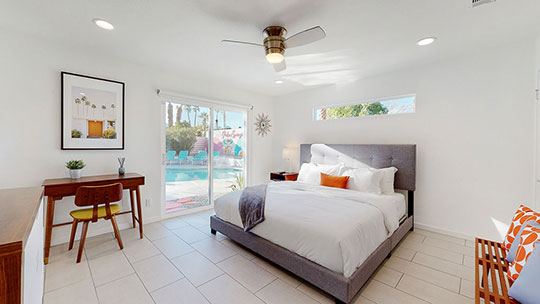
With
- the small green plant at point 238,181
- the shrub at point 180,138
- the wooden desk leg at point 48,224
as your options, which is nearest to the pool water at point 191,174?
the small green plant at point 238,181

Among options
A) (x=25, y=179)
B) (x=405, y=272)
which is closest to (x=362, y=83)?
(x=405, y=272)

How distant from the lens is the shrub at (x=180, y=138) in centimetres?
374

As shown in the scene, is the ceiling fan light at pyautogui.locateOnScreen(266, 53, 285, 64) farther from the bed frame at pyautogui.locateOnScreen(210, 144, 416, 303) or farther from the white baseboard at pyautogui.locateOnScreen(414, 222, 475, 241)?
the white baseboard at pyautogui.locateOnScreen(414, 222, 475, 241)

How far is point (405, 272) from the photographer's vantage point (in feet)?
7.04

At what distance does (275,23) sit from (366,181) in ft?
7.76

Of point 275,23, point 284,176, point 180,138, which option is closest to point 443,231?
point 284,176

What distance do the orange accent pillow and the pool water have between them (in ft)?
6.96

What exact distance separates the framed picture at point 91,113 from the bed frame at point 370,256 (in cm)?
189

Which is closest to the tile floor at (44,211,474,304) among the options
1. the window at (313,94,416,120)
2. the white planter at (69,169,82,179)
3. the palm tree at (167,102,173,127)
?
the white planter at (69,169,82,179)

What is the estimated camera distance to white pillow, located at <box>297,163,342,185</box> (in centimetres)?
359

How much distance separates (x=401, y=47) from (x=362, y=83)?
1182mm

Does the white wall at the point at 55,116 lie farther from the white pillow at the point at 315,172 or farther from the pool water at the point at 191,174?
the white pillow at the point at 315,172

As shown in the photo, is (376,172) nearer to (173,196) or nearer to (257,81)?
(257,81)

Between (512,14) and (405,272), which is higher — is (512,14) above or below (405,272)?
above
